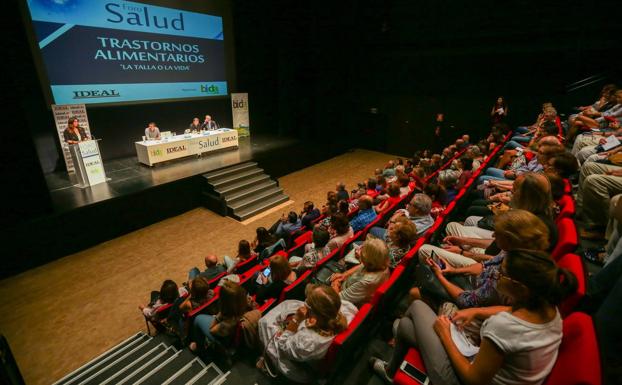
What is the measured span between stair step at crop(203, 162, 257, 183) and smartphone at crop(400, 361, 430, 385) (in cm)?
564

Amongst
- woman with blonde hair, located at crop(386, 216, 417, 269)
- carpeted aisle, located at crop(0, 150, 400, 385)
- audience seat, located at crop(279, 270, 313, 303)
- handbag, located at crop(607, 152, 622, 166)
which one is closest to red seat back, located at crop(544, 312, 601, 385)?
woman with blonde hair, located at crop(386, 216, 417, 269)

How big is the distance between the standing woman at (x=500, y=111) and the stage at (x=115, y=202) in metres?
5.51

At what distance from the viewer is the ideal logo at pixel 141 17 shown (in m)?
6.49

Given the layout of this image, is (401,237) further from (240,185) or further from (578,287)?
(240,185)

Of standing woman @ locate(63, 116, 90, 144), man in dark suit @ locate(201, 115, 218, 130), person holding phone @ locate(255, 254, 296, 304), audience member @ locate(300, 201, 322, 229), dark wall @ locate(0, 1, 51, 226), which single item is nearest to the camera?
person holding phone @ locate(255, 254, 296, 304)

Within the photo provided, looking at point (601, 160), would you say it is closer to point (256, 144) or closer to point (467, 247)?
point (467, 247)

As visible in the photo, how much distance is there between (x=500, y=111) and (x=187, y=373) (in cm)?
828

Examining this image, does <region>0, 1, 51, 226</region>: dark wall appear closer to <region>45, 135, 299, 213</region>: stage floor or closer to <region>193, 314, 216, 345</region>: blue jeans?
<region>45, 135, 299, 213</region>: stage floor

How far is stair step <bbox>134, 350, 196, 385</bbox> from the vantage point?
2383 millimetres

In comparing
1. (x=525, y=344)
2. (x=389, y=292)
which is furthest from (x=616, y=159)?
(x=525, y=344)

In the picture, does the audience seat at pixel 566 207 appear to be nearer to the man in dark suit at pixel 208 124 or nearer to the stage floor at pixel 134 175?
the stage floor at pixel 134 175

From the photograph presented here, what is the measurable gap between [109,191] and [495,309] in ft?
19.8

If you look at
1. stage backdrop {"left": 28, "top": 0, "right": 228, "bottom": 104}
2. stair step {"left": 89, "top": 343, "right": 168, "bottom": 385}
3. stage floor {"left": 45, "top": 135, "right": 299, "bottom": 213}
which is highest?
stage backdrop {"left": 28, "top": 0, "right": 228, "bottom": 104}

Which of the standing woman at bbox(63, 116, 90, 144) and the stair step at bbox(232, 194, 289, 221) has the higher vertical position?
the standing woman at bbox(63, 116, 90, 144)
